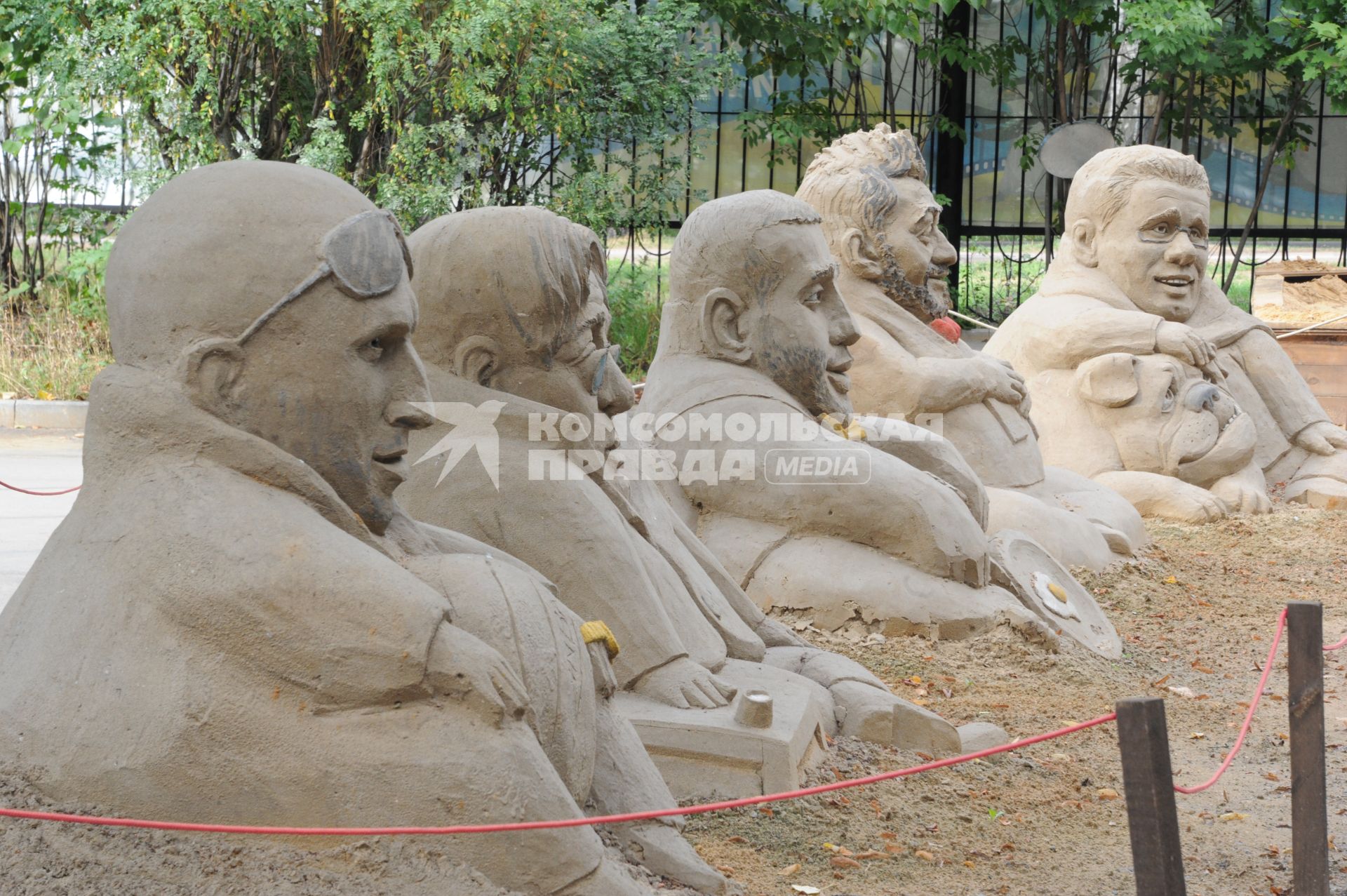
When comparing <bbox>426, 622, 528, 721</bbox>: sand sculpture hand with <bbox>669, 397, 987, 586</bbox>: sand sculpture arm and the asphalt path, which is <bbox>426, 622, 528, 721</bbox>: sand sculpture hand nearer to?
<bbox>669, 397, 987, 586</bbox>: sand sculpture arm

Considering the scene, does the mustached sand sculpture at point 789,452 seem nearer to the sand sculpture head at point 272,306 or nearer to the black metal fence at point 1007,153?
the sand sculpture head at point 272,306

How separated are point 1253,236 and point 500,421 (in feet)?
31.7

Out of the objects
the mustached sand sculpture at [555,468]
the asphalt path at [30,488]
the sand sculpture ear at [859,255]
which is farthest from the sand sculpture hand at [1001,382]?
the asphalt path at [30,488]

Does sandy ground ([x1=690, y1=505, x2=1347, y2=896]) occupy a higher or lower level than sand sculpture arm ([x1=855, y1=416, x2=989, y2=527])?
lower

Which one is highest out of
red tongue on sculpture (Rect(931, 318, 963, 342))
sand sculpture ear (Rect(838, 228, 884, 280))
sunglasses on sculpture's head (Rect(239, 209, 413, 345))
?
sunglasses on sculpture's head (Rect(239, 209, 413, 345))

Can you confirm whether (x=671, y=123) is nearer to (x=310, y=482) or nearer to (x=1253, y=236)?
(x=1253, y=236)

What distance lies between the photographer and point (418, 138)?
9.71 metres

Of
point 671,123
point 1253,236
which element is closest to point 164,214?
point 671,123

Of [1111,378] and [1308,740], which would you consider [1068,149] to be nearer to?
[1111,378]

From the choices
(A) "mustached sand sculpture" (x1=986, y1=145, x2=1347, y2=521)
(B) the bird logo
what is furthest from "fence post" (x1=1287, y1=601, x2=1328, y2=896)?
(A) "mustached sand sculpture" (x1=986, y1=145, x2=1347, y2=521)

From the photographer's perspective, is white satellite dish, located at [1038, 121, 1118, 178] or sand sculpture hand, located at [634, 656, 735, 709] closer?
sand sculpture hand, located at [634, 656, 735, 709]

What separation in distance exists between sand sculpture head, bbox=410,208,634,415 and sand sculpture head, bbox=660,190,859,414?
1284mm

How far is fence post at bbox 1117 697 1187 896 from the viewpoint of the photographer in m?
2.35

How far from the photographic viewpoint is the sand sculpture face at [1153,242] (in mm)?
7820
